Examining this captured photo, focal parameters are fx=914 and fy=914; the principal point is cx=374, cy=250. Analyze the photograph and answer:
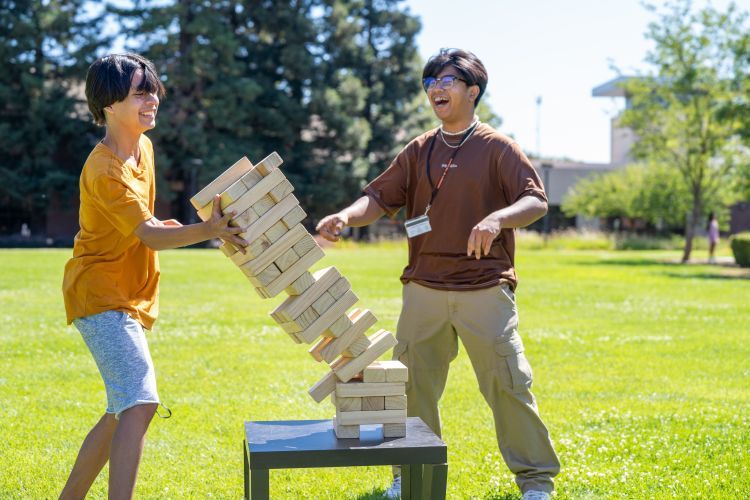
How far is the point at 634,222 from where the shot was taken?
173ft

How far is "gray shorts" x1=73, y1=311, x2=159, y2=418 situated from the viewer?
3715 millimetres

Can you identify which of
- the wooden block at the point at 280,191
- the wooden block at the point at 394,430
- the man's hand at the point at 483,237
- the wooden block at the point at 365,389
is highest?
the wooden block at the point at 280,191

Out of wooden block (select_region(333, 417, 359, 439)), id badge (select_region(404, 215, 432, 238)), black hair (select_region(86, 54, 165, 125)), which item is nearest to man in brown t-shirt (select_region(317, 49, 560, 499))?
id badge (select_region(404, 215, 432, 238))

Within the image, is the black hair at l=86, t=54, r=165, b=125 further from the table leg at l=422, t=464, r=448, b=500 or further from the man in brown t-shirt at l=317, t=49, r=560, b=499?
the table leg at l=422, t=464, r=448, b=500

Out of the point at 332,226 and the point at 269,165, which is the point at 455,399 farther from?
the point at 269,165

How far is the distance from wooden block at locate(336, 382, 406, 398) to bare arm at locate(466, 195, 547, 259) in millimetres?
691

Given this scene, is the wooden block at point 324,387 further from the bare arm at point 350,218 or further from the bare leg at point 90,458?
the bare leg at point 90,458

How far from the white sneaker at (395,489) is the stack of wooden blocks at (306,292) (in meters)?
1.03

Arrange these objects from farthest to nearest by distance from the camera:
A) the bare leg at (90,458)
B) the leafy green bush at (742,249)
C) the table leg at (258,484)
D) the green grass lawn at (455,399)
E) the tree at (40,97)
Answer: the tree at (40,97)
the leafy green bush at (742,249)
the green grass lawn at (455,399)
the bare leg at (90,458)
the table leg at (258,484)

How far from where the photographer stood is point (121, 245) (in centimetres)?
382

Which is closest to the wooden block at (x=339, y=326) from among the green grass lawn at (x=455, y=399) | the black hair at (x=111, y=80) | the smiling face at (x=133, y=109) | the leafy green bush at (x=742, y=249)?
the smiling face at (x=133, y=109)

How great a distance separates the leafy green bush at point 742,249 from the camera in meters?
28.0

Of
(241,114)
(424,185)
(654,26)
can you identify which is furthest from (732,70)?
(424,185)

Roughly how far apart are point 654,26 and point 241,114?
59.9 ft
